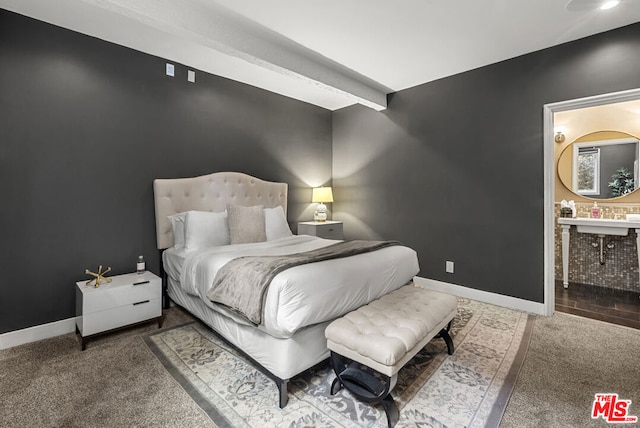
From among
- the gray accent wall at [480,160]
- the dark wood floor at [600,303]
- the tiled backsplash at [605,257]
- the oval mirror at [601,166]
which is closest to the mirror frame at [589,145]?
the oval mirror at [601,166]

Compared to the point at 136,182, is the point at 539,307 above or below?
below

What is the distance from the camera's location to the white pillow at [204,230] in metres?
2.93

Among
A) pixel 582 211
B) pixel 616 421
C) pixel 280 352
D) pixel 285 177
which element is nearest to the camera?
pixel 616 421

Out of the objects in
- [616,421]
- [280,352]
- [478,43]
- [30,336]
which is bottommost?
[616,421]

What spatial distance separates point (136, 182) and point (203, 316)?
160cm

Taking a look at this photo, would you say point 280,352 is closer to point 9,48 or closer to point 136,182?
point 136,182

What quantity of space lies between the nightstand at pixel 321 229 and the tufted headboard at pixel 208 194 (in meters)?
0.45

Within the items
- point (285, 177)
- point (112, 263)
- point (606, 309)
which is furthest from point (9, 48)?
point (606, 309)

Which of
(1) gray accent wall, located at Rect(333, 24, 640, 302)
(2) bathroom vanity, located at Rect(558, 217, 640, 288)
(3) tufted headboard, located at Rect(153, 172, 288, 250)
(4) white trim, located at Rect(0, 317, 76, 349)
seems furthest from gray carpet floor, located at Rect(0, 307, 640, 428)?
(2) bathroom vanity, located at Rect(558, 217, 640, 288)

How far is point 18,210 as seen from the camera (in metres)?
2.43

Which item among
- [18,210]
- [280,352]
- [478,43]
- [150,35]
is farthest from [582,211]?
Result: [18,210]

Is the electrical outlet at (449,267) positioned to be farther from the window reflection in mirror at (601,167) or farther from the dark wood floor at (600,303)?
the window reflection in mirror at (601,167)

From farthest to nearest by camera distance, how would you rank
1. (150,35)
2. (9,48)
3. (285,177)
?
(285,177) < (150,35) < (9,48)

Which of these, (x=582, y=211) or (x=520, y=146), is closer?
(x=520, y=146)
